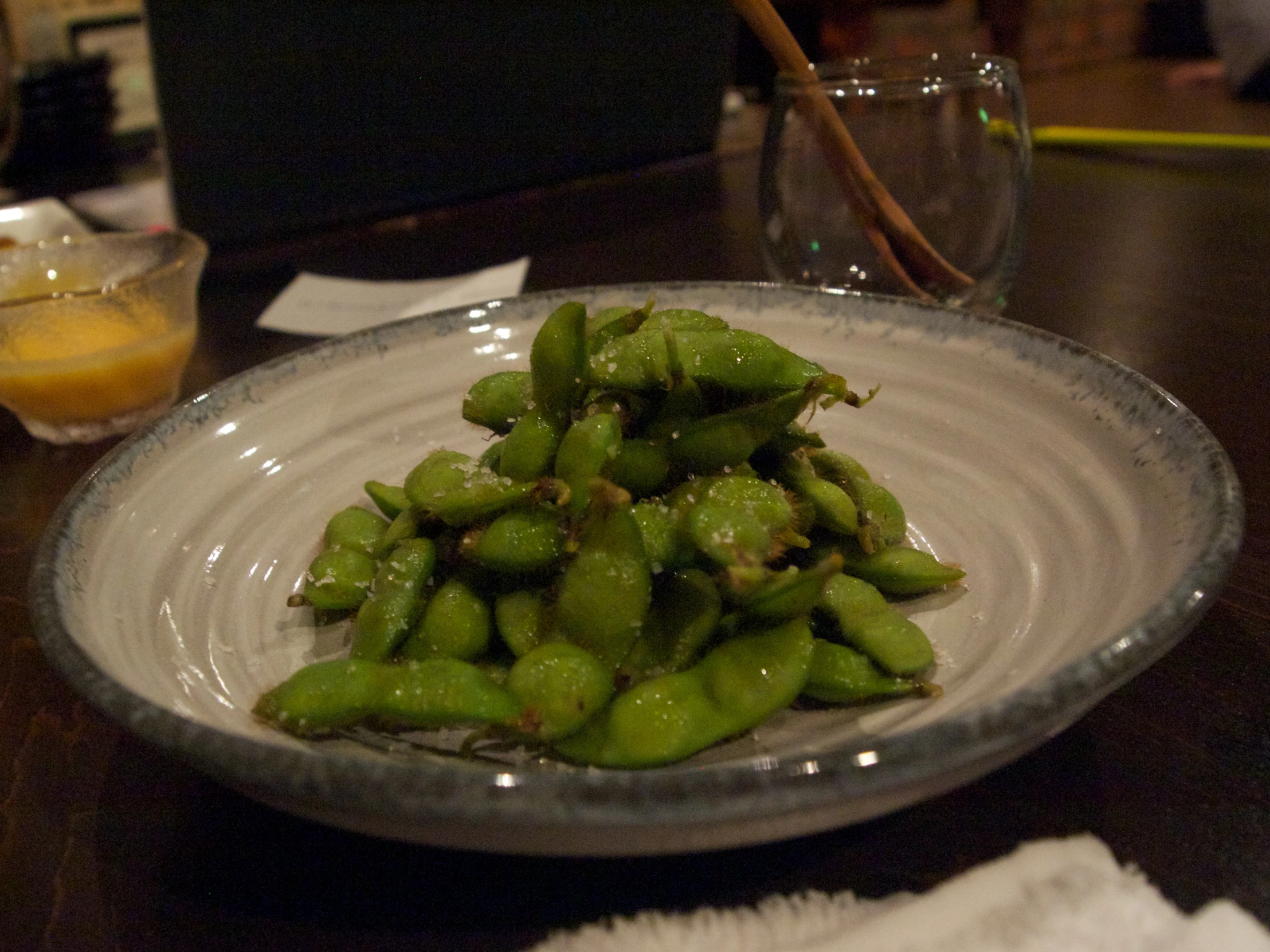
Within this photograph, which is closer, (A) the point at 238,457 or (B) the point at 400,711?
(B) the point at 400,711

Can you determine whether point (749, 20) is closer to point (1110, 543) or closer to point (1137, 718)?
point (1110, 543)

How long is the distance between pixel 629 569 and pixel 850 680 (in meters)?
0.20

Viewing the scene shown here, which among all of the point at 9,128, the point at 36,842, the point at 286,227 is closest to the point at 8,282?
the point at 286,227

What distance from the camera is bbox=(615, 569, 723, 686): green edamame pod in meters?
0.77

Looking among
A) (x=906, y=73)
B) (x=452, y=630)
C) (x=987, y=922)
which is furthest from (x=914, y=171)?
(x=987, y=922)

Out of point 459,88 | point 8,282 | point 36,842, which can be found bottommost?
point 36,842

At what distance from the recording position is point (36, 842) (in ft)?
2.45

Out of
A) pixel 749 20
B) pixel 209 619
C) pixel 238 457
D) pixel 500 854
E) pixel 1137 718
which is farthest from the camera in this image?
pixel 749 20

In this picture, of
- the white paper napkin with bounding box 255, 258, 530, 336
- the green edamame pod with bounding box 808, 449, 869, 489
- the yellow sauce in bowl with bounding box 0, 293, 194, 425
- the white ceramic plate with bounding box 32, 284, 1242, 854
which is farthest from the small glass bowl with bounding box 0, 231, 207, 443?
the green edamame pod with bounding box 808, 449, 869, 489

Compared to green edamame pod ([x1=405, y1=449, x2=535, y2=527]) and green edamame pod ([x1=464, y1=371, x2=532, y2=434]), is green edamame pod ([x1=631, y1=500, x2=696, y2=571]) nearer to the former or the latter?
green edamame pod ([x1=405, y1=449, x2=535, y2=527])

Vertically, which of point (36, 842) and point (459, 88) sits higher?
point (459, 88)

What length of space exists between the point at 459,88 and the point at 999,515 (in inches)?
79.2

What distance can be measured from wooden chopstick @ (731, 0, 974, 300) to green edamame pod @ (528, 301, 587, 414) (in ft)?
2.44

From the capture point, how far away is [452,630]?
815mm
